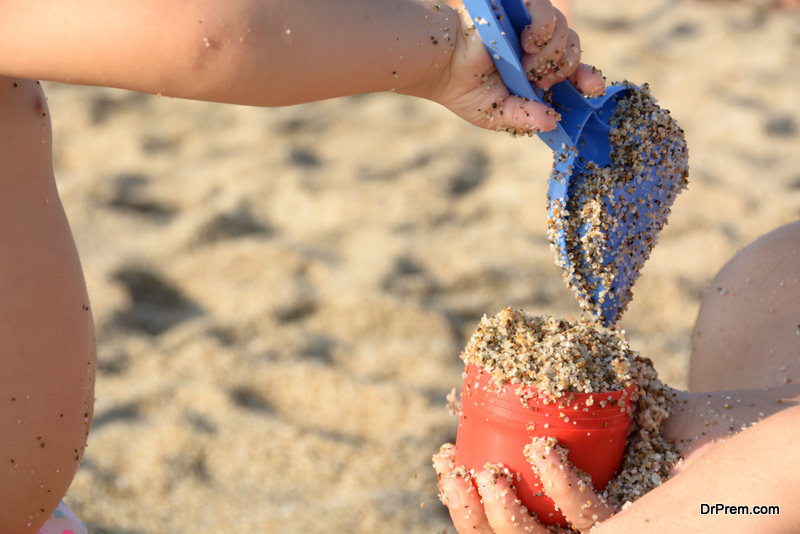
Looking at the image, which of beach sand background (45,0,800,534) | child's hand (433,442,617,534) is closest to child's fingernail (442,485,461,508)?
child's hand (433,442,617,534)

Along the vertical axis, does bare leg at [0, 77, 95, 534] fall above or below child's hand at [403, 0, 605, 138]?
below

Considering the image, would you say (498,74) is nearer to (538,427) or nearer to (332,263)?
(538,427)

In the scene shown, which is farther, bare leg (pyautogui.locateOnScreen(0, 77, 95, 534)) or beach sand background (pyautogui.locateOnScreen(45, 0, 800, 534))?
beach sand background (pyautogui.locateOnScreen(45, 0, 800, 534))

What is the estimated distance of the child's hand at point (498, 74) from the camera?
0.82m

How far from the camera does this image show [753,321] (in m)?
1.19

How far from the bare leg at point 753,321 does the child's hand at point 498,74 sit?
549mm

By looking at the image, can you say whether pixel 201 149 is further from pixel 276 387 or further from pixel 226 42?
pixel 226 42

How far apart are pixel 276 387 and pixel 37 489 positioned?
0.87 meters

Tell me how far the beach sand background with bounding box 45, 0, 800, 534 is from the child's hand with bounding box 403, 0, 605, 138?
0.68 m

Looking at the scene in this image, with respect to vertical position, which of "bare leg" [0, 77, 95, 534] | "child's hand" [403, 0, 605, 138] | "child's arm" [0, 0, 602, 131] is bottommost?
"bare leg" [0, 77, 95, 534]

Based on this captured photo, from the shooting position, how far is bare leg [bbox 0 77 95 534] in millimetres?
848

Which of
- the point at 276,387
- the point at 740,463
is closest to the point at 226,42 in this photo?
the point at 740,463

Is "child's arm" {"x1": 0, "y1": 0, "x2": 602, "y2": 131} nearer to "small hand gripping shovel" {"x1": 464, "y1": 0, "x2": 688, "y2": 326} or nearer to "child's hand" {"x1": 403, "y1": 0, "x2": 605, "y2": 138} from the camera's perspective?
"child's hand" {"x1": 403, "y1": 0, "x2": 605, "y2": 138}

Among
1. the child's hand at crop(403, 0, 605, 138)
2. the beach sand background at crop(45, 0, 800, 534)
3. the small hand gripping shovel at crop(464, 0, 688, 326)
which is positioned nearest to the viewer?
the child's hand at crop(403, 0, 605, 138)
